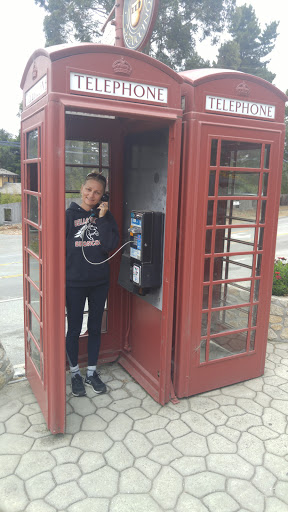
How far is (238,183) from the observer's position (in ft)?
11.0

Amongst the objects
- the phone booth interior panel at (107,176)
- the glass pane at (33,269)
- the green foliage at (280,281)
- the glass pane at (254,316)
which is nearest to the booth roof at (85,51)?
the phone booth interior panel at (107,176)

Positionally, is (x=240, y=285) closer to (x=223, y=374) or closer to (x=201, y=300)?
(x=201, y=300)

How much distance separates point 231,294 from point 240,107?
1.64 meters

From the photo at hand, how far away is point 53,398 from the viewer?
290 centimetres

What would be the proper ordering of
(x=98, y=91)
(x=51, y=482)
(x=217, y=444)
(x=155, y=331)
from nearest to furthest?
1. (x=51, y=482)
2. (x=98, y=91)
3. (x=217, y=444)
4. (x=155, y=331)

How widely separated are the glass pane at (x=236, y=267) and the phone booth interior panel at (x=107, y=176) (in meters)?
0.60

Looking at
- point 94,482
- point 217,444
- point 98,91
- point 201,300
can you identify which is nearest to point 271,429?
point 217,444

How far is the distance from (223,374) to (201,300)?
0.82 meters

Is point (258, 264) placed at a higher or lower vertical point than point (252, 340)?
higher

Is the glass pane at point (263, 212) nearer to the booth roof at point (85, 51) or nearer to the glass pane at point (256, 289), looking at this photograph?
the glass pane at point (256, 289)

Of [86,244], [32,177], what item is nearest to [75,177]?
[32,177]

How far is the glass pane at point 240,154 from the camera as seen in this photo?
3248 millimetres

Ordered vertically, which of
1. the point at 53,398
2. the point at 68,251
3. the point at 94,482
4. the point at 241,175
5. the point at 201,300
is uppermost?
the point at 241,175

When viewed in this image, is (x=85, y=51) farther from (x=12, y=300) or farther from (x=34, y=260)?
(x=12, y=300)
